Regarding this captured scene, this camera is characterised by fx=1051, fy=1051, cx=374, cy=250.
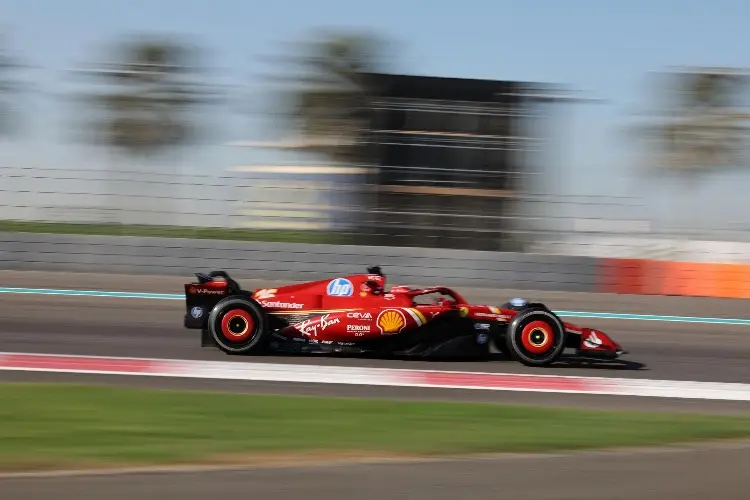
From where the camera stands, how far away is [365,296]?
30.9 ft

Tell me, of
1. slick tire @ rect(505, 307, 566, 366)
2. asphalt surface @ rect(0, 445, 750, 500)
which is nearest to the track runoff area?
slick tire @ rect(505, 307, 566, 366)

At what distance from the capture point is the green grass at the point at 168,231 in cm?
1576

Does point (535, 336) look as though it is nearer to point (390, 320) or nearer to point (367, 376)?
→ point (390, 320)

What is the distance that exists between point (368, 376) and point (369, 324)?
0.66 meters

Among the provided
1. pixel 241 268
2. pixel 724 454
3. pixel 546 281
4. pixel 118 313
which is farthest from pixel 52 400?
pixel 546 281

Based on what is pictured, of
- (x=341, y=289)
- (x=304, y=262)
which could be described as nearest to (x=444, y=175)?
(x=304, y=262)

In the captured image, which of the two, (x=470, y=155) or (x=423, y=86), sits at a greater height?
(x=423, y=86)

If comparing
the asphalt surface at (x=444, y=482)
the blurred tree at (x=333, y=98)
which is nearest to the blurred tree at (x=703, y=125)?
the blurred tree at (x=333, y=98)

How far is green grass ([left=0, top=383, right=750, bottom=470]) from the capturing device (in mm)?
5477

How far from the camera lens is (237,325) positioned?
9.45 metres

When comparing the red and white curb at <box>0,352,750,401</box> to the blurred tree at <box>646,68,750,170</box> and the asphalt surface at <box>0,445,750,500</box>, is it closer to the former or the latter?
the asphalt surface at <box>0,445,750,500</box>

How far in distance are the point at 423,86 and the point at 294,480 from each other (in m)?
12.4

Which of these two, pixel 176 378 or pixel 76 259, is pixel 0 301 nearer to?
pixel 76 259

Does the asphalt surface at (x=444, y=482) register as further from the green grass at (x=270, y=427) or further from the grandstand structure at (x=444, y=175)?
the grandstand structure at (x=444, y=175)
